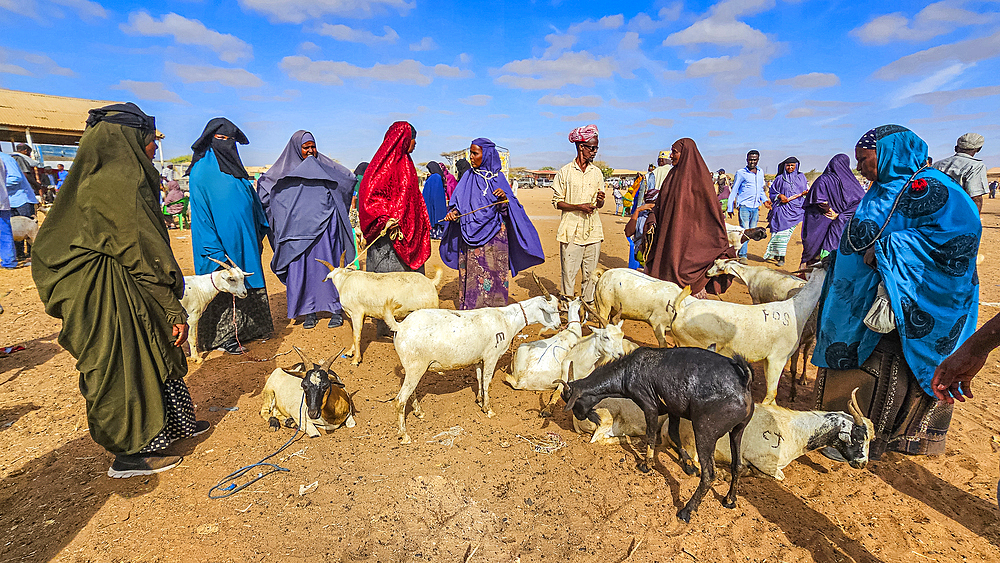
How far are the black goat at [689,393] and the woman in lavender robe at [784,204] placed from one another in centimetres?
855

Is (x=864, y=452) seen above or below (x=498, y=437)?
above

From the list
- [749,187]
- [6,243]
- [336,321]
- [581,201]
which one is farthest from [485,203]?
[6,243]

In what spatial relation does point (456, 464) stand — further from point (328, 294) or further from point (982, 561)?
point (328, 294)

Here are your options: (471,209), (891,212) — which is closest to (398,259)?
(471,209)

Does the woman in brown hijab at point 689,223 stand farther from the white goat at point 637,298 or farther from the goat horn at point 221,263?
the goat horn at point 221,263

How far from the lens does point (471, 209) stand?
5777 millimetres

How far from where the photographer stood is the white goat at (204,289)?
17.6ft

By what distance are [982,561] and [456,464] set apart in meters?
3.46

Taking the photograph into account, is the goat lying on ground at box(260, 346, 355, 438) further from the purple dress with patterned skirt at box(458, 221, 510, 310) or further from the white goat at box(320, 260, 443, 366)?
the purple dress with patterned skirt at box(458, 221, 510, 310)

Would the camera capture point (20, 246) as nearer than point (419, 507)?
No

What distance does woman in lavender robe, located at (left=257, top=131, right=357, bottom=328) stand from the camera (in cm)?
630

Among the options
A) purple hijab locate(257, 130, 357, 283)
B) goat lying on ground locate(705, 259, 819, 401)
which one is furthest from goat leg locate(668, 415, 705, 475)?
purple hijab locate(257, 130, 357, 283)

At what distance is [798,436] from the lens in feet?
11.1

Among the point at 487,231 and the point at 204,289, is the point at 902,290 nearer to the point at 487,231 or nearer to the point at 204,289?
the point at 487,231
